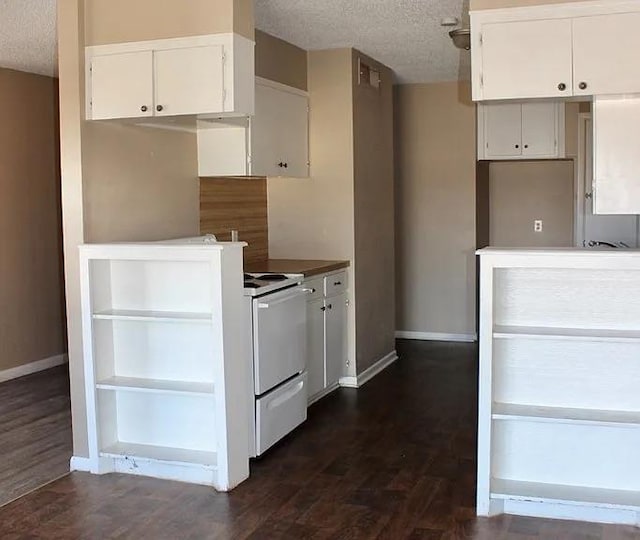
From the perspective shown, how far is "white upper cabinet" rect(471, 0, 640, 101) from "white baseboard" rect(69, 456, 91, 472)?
2548mm

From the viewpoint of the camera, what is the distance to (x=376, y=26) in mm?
4820

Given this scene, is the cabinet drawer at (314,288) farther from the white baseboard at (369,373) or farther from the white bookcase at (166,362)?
the white bookcase at (166,362)

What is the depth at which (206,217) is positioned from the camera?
4.94 meters

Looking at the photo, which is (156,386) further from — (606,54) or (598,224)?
(598,224)

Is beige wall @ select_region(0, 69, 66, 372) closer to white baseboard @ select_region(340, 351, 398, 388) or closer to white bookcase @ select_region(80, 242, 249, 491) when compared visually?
white bookcase @ select_region(80, 242, 249, 491)

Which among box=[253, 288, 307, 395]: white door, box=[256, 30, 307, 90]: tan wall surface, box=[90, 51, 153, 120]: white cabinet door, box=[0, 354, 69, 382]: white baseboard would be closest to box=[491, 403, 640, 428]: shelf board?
box=[253, 288, 307, 395]: white door

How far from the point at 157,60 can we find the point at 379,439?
7.60 feet

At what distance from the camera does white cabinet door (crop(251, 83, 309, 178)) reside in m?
4.87

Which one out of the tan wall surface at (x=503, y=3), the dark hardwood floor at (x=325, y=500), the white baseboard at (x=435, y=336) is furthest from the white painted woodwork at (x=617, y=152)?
the white baseboard at (x=435, y=336)

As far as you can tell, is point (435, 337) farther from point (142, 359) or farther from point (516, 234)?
point (142, 359)

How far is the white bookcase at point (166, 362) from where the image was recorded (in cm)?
363

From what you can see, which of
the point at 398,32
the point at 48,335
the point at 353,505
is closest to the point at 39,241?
the point at 48,335

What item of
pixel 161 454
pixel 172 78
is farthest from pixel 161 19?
pixel 161 454

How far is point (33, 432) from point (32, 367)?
5.60 ft
